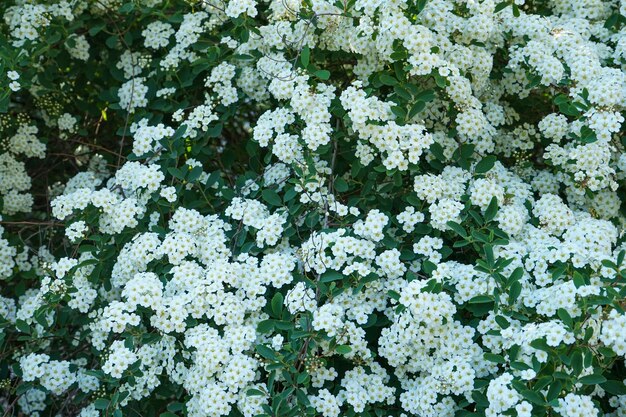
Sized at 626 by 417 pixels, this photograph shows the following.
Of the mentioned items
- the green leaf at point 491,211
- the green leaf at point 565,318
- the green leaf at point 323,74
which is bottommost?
the green leaf at point 491,211

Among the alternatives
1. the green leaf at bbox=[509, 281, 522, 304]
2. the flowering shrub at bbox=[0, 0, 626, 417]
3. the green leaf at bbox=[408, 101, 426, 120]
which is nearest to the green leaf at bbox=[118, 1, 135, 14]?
the flowering shrub at bbox=[0, 0, 626, 417]

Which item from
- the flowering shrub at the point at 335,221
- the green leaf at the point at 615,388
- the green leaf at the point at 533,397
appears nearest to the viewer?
the green leaf at the point at 533,397

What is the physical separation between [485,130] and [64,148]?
7.72ft

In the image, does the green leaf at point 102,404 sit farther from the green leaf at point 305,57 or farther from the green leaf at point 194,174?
the green leaf at point 305,57

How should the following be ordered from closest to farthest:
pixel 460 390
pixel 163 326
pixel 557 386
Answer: pixel 557 386
pixel 460 390
pixel 163 326

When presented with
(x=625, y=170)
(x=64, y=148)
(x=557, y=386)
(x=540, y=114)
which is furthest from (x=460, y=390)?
(x=64, y=148)

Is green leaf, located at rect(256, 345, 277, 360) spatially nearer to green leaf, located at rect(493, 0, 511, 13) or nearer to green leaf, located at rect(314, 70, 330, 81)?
green leaf, located at rect(314, 70, 330, 81)

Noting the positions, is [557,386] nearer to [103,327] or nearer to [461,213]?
[461,213]

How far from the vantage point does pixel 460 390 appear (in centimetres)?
296

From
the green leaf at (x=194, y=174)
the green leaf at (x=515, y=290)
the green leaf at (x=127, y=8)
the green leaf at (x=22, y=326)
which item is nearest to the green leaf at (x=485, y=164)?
the green leaf at (x=515, y=290)

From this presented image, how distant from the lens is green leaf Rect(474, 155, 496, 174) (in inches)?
139

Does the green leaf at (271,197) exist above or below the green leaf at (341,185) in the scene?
below

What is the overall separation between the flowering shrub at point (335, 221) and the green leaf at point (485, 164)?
52mm

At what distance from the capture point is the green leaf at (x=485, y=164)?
3523 mm
